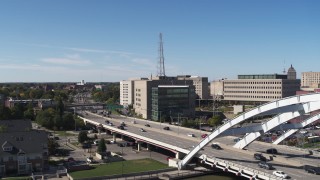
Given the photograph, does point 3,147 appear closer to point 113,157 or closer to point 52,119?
point 113,157

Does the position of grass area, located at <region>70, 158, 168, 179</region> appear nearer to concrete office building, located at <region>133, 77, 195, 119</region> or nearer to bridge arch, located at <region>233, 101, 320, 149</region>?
bridge arch, located at <region>233, 101, 320, 149</region>

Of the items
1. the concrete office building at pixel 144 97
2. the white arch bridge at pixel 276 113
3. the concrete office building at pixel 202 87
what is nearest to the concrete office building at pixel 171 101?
the concrete office building at pixel 144 97

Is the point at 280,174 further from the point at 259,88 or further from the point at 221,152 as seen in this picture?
the point at 259,88

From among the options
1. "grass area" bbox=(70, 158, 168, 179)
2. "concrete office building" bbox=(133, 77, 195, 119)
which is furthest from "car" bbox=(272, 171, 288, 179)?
"concrete office building" bbox=(133, 77, 195, 119)

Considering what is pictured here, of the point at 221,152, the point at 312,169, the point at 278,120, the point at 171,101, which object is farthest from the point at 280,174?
the point at 171,101

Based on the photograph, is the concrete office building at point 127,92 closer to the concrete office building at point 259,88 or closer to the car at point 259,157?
the concrete office building at point 259,88
